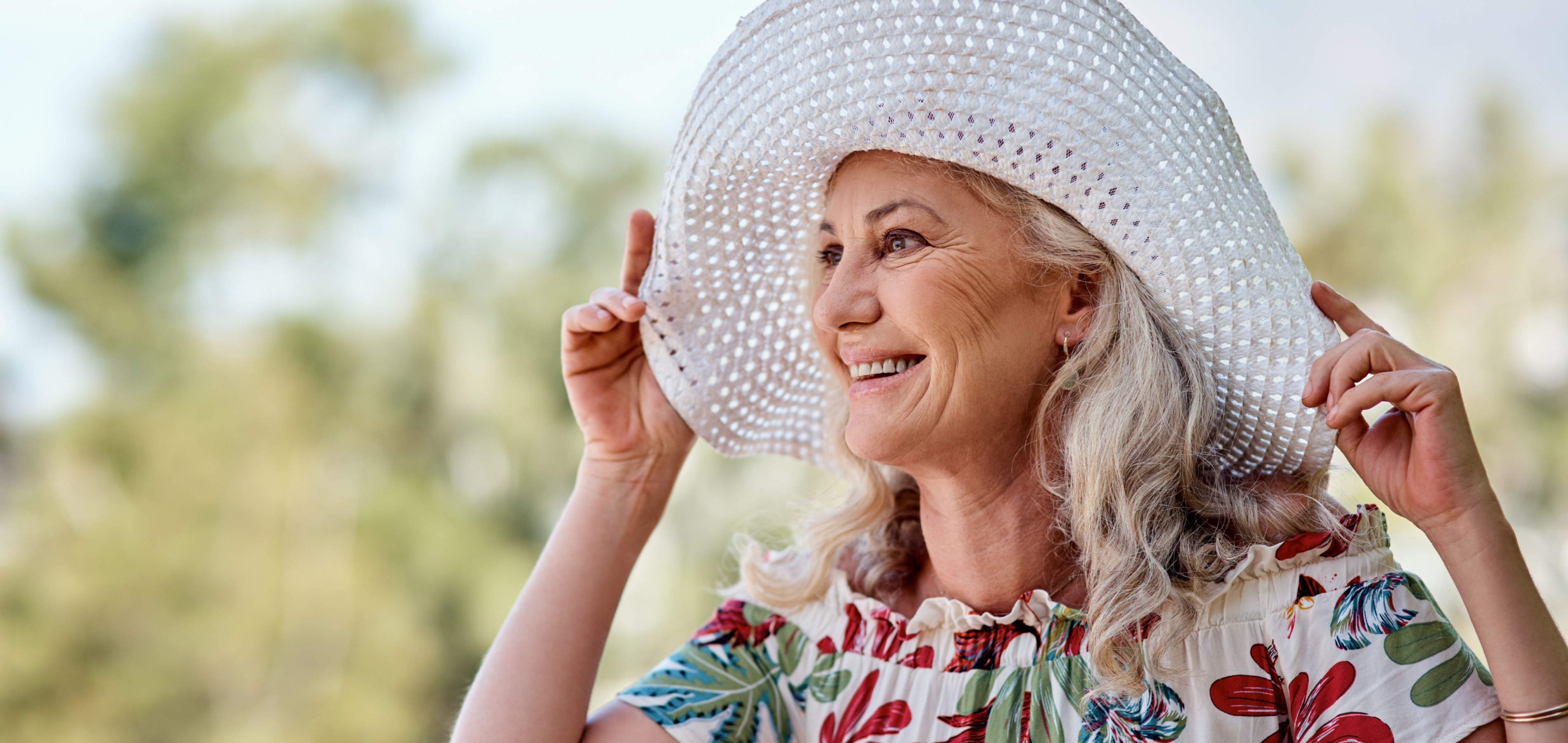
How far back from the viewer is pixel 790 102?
1.63m

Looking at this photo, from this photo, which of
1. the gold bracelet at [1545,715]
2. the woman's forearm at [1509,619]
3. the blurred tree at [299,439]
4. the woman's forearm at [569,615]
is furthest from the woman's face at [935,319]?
the blurred tree at [299,439]

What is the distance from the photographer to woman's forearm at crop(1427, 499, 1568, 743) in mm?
1252

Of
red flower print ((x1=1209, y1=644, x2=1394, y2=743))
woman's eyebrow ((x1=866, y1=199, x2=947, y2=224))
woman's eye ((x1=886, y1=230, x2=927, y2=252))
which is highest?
woman's eyebrow ((x1=866, y1=199, x2=947, y2=224))

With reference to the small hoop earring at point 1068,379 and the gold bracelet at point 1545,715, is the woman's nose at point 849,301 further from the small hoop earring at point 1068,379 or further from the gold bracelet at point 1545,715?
the gold bracelet at point 1545,715

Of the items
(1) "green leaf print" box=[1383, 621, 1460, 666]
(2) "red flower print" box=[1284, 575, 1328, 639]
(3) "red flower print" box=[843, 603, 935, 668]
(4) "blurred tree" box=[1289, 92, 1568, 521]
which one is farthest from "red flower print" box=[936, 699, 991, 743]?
(4) "blurred tree" box=[1289, 92, 1568, 521]

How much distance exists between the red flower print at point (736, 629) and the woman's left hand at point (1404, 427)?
90 centimetres

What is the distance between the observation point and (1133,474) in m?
1.59

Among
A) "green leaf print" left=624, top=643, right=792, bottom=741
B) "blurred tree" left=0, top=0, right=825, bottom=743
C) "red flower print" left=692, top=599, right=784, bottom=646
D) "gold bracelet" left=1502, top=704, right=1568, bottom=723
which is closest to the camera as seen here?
"gold bracelet" left=1502, top=704, right=1568, bottom=723

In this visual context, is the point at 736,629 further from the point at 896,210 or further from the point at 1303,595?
the point at 1303,595

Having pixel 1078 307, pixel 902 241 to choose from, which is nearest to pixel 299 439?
pixel 902 241

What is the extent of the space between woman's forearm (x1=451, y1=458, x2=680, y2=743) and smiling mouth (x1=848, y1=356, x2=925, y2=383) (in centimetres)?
43

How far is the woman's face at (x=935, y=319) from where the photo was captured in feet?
5.36

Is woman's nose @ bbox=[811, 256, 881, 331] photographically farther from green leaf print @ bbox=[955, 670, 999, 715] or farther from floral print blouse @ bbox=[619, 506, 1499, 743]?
green leaf print @ bbox=[955, 670, 999, 715]

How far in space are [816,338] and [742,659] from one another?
20.9 inches
